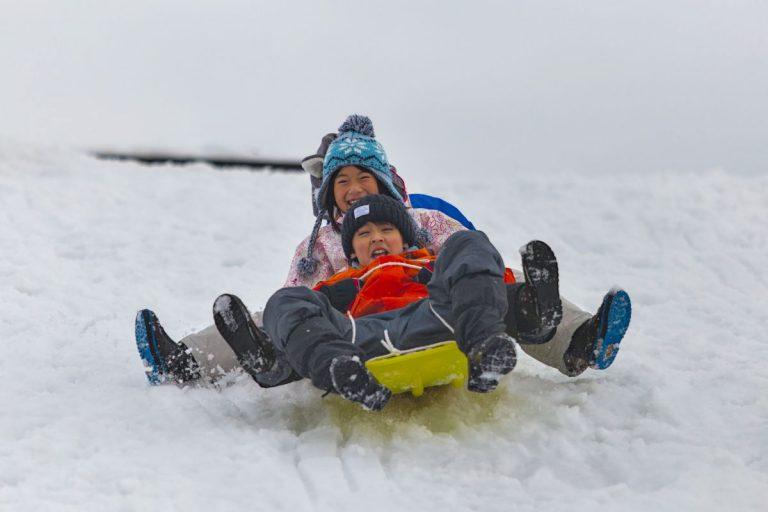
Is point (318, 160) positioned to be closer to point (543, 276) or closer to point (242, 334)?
point (242, 334)

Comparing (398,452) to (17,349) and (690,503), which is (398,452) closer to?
(690,503)

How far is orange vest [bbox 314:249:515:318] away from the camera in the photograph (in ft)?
8.55

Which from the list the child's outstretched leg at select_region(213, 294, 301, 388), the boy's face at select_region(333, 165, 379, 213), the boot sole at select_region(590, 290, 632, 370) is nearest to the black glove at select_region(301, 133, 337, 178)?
the boy's face at select_region(333, 165, 379, 213)

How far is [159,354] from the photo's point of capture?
270 centimetres

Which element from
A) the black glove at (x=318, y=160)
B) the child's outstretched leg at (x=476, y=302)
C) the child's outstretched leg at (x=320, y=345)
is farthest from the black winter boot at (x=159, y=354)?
the black glove at (x=318, y=160)

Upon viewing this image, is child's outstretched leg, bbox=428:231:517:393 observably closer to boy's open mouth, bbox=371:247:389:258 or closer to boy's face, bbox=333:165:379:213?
boy's open mouth, bbox=371:247:389:258

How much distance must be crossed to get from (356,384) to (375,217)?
1021 millimetres

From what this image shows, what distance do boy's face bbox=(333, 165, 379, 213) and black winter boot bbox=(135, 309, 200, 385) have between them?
1.07m

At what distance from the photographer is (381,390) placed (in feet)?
6.82

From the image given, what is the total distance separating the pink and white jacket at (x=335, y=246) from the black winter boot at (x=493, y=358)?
1.29 meters

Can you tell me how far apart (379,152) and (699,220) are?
9.34ft

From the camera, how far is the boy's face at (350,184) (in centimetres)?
354

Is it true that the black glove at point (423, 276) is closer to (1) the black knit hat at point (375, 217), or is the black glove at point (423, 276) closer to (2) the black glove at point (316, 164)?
(1) the black knit hat at point (375, 217)

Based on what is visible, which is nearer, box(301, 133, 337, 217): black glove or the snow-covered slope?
the snow-covered slope
